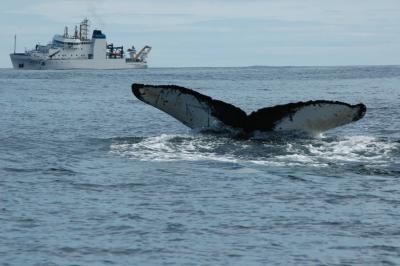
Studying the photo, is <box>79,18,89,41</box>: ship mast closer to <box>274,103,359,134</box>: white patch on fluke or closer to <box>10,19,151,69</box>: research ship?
<box>10,19,151,69</box>: research ship

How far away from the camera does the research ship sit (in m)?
146

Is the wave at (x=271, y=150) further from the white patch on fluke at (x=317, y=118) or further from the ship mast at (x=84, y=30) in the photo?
the ship mast at (x=84, y=30)

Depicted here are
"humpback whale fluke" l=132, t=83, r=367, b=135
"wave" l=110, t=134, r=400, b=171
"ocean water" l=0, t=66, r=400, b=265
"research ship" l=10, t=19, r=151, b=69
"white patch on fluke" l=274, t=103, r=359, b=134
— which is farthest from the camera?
"research ship" l=10, t=19, r=151, b=69

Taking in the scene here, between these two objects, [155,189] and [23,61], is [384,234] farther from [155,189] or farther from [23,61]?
[23,61]

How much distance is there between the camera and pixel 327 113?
569 inches

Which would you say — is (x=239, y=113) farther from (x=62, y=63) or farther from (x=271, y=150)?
(x=62, y=63)

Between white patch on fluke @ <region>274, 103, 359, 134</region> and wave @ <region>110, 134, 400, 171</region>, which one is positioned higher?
white patch on fluke @ <region>274, 103, 359, 134</region>

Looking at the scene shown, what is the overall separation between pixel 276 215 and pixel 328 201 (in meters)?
1.09

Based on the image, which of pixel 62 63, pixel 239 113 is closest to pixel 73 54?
pixel 62 63

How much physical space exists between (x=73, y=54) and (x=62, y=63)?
278 centimetres

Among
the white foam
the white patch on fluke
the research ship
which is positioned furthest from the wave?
the research ship

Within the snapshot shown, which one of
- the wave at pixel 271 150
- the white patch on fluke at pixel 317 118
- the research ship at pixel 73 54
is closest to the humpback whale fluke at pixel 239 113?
the white patch on fluke at pixel 317 118

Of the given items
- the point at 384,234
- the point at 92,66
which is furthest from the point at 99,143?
the point at 92,66

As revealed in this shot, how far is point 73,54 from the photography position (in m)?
148
